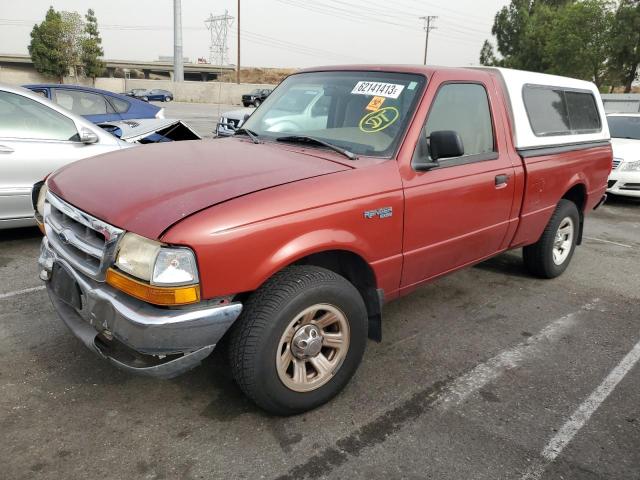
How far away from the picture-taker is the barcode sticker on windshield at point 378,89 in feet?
10.8

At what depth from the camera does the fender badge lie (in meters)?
2.77

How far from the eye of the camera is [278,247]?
2.42 m

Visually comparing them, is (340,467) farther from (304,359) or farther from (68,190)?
(68,190)

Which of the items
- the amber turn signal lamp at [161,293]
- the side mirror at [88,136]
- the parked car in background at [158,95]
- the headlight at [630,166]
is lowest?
the amber turn signal lamp at [161,293]

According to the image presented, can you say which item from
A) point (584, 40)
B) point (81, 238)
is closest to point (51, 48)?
point (584, 40)

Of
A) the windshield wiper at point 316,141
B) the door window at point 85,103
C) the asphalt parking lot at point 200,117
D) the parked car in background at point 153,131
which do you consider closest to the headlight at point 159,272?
the windshield wiper at point 316,141

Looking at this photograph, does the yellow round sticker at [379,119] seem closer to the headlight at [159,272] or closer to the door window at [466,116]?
the door window at [466,116]

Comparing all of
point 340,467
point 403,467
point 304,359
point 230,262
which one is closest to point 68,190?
point 230,262

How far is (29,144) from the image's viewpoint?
496cm

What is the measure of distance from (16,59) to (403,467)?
101m

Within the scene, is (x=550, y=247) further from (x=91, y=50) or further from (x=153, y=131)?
(x=91, y=50)

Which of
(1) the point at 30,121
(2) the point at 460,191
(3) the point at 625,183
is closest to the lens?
(2) the point at 460,191

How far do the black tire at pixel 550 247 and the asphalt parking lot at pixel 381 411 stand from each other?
2.61ft

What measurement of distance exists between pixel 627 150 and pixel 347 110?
301 inches
